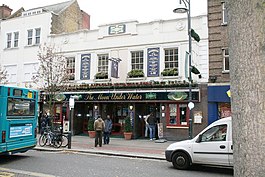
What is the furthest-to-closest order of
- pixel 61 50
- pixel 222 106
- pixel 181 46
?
1. pixel 61 50
2. pixel 181 46
3. pixel 222 106

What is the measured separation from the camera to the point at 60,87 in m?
19.1

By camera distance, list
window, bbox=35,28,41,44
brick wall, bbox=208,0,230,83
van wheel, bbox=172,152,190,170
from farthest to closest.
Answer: window, bbox=35,28,41,44 < brick wall, bbox=208,0,230,83 < van wheel, bbox=172,152,190,170

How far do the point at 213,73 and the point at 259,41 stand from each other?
15.8m

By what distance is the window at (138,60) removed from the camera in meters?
19.6

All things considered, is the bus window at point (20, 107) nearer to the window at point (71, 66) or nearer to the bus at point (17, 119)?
the bus at point (17, 119)

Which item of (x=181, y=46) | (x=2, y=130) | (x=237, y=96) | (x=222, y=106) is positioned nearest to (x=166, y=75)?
(x=181, y=46)

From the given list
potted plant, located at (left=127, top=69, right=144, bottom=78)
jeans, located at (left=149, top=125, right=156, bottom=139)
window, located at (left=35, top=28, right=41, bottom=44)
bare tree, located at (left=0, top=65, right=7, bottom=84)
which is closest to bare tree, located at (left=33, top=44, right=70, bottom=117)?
window, located at (left=35, top=28, right=41, bottom=44)

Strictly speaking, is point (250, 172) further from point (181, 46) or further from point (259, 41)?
point (181, 46)

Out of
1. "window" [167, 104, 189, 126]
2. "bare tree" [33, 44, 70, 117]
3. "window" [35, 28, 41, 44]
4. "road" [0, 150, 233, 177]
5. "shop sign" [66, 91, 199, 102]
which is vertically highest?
"window" [35, 28, 41, 44]

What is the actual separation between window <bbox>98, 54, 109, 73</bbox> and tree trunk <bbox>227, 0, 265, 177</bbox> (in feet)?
61.6

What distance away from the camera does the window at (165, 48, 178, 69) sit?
18.6 m

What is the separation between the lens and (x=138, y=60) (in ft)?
64.8

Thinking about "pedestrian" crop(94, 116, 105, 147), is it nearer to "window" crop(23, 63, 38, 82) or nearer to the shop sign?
the shop sign

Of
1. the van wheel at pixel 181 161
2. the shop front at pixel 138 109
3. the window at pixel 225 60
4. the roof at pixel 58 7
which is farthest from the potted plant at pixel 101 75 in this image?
the van wheel at pixel 181 161
